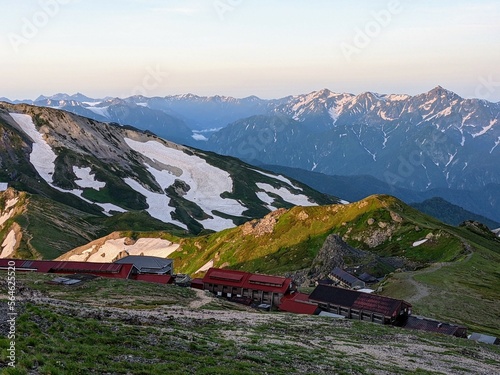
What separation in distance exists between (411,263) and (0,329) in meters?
109

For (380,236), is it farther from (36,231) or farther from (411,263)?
(36,231)

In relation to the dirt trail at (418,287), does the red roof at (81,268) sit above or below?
below

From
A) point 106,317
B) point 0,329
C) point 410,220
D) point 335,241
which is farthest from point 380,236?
point 0,329

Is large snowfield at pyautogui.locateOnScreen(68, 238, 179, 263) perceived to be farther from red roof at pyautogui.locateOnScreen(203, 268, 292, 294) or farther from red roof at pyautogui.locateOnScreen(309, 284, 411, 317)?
red roof at pyautogui.locateOnScreen(309, 284, 411, 317)

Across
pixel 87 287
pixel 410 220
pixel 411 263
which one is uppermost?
pixel 410 220

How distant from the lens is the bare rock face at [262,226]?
16825 cm

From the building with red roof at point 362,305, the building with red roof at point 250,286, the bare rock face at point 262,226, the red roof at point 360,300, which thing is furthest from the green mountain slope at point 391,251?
the building with red roof at point 250,286

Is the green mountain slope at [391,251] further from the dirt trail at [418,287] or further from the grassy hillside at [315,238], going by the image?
the grassy hillside at [315,238]

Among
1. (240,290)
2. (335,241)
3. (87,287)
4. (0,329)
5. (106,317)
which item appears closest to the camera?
(0,329)

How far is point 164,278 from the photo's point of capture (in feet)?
319

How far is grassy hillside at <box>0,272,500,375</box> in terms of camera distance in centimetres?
2838

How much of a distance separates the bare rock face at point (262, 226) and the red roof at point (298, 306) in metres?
77.5

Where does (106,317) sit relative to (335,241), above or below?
below

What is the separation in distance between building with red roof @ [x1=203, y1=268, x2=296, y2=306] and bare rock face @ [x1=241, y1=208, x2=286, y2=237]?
2658 inches
